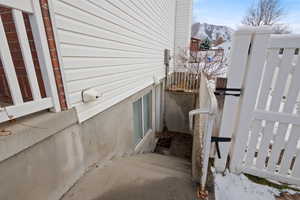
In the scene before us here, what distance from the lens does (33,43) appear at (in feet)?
4.83

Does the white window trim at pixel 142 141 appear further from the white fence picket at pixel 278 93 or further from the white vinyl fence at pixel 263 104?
the white fence picket at pixel 278 93

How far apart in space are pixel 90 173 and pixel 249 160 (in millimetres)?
2353

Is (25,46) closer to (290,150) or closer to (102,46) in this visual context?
(102,46)

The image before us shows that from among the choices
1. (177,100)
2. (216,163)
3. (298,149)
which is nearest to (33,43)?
(216,163)

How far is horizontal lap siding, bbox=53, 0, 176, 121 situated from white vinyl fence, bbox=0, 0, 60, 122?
0.19 meters

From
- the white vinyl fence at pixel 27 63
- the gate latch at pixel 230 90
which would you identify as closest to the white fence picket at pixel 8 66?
the white vinyl fence at pixel 27 63

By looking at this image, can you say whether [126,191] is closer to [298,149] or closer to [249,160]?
[249,160]

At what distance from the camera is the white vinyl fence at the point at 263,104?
5.13ft

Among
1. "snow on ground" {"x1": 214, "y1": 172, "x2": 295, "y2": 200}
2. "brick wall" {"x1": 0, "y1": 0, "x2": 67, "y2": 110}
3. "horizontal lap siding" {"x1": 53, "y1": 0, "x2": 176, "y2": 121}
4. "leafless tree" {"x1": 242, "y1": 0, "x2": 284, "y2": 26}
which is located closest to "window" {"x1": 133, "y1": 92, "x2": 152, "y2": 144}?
"horizontal lap siding" {"x1": 53, "y1": 0, "x2": 176, "y2": 121}

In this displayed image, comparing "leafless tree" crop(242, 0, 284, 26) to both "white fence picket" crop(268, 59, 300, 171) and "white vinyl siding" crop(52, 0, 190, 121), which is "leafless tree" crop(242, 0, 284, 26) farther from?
"white fence picket" crop(268, 59, 300, 171)

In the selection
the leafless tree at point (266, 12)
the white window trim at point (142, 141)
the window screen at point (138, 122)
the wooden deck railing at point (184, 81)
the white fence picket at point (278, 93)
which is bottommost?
the white window trim at point (142, 141)

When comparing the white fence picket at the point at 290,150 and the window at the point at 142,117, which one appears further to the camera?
the window at the point at 142,117

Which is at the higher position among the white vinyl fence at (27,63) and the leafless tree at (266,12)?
the leafless tree at (266,12)

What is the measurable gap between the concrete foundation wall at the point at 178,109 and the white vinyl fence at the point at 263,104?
513cm
